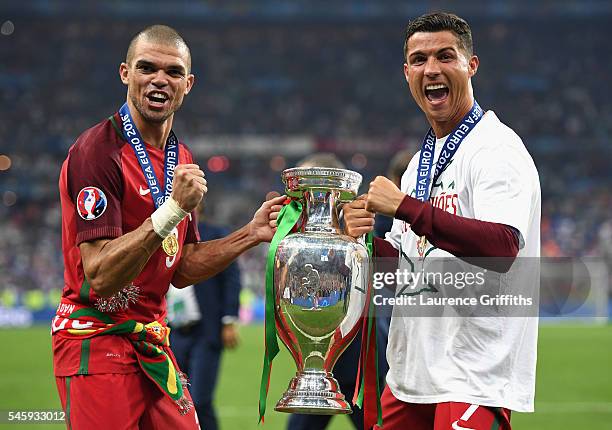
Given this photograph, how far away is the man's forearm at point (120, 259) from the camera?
3219 mm

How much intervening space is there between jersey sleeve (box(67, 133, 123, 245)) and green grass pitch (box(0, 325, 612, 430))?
5.40 meters

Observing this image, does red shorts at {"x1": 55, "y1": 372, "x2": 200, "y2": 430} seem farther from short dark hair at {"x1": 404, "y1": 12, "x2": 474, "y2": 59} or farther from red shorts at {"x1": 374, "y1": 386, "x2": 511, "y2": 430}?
short dark hair at {"x1": 404, "y1": 12, "x2": 474, "y2": 59}

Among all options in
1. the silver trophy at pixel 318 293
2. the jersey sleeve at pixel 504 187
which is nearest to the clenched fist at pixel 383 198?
the silver trophy at pixel 318 293

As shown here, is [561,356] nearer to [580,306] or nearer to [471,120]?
[580,306]

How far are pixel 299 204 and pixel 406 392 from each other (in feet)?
2.83

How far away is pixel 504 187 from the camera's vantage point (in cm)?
309

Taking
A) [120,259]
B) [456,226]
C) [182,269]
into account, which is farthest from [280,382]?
[456,226]

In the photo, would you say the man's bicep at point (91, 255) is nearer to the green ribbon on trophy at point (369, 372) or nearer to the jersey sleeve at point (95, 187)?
the jersey sleeve at point (95, 187)

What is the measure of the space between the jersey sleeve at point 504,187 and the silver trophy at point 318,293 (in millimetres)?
456

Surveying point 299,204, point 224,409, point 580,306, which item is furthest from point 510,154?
point 580,306

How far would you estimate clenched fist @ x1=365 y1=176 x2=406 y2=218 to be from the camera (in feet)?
9.96

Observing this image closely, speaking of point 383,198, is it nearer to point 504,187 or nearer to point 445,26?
point 504,187

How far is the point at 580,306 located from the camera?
2417 centimetres

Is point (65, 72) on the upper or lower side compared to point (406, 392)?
upper
